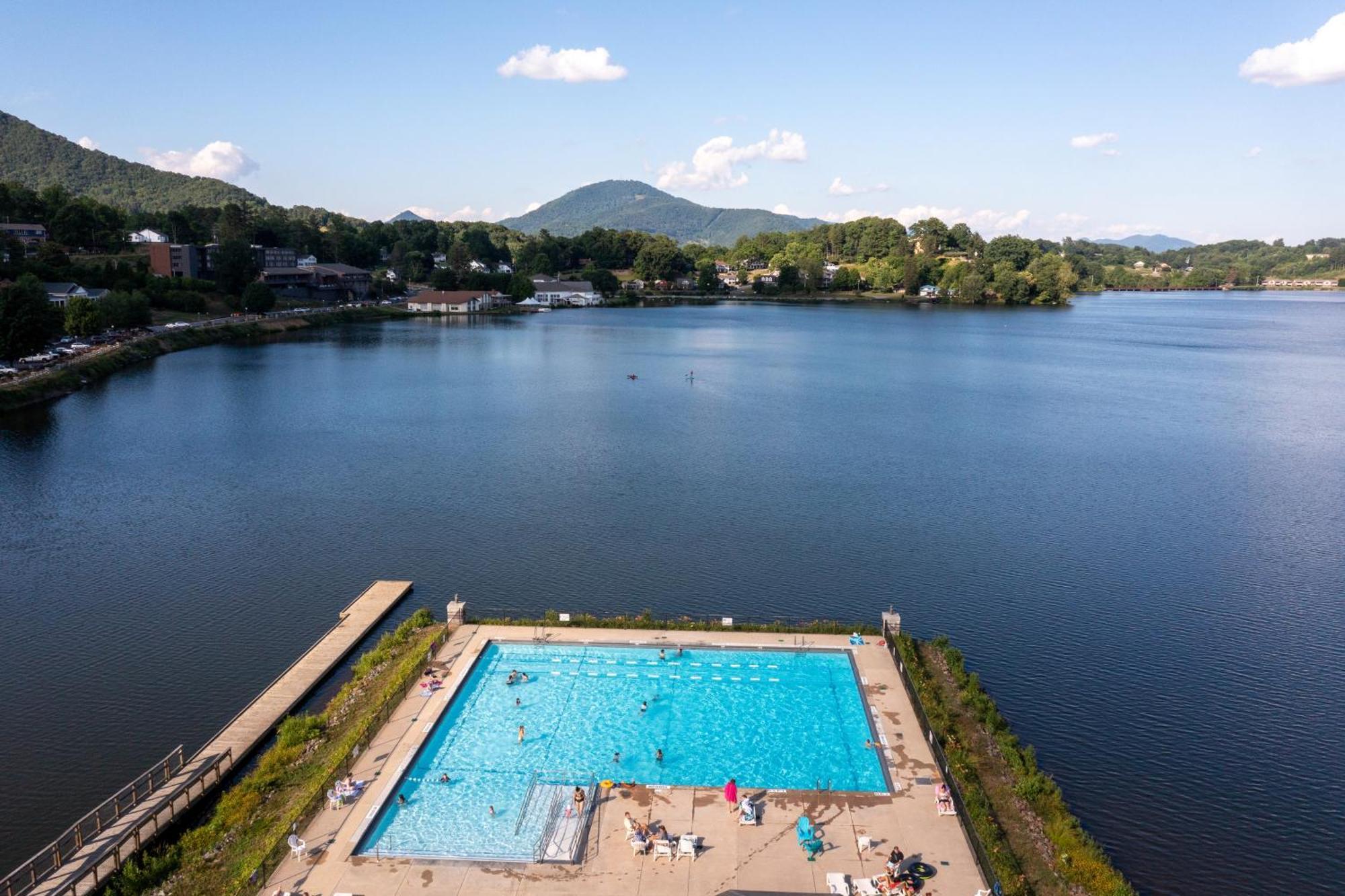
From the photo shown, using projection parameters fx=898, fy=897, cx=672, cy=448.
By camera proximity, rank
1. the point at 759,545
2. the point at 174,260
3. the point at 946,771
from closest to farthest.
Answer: the point at 946,771, the point at 759,545, the point at 174,260

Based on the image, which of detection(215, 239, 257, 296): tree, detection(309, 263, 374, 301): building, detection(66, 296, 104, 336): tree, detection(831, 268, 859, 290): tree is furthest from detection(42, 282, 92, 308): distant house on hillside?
detection(831, 268, 859, 290): tree

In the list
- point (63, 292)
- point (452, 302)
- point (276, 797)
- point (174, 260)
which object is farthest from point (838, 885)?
point (452, 302)

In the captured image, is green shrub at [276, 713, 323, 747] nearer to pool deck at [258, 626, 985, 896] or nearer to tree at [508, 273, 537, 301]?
pool deck at [258, 626, 985, 896]

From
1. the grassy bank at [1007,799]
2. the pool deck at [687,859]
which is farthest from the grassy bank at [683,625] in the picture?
the pool deck at [687,859]

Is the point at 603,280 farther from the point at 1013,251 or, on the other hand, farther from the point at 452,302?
the point at 1013,251

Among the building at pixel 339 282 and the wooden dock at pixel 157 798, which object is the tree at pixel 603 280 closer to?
the building at pixel 339 282
